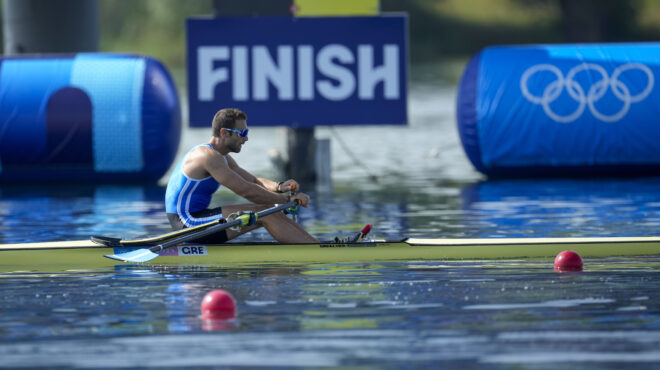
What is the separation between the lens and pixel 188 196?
11.6m

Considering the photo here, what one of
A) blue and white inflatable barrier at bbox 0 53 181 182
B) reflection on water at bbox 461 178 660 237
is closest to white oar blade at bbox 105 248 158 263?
reflection on water at bbox 461 178 660 237

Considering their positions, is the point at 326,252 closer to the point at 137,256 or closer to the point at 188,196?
the point at 188,196

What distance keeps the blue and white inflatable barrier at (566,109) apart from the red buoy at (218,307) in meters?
11.6

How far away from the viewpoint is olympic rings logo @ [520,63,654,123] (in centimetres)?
1956

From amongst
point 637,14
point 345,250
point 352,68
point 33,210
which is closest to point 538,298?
point 345,250

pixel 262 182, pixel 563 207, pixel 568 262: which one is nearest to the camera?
pixel 568 262

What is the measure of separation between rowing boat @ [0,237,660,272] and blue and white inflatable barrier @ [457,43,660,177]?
8.48 m

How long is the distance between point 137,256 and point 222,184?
1.03 meters

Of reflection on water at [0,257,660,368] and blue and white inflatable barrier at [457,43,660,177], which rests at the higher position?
blue and white inflatable barrier at [457,43,660,177]

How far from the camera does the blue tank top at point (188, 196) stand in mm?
11562

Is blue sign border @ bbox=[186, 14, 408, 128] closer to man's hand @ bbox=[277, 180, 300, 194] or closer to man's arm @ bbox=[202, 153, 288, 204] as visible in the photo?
man's hand @ bbox=[277, 180, 300, 194]

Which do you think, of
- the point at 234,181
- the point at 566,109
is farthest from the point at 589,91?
the point at 234,181

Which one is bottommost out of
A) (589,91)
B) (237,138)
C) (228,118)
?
(237,138)

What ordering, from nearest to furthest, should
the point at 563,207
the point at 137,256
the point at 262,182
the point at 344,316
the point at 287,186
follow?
the point at 344,316, the point at 137,256, the point at 287,186, the point at 262,182, the point at 563,207
